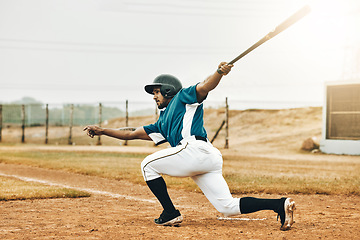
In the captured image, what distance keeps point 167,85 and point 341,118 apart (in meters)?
20.2

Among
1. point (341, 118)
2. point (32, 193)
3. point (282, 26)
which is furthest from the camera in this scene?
point (341, 118)

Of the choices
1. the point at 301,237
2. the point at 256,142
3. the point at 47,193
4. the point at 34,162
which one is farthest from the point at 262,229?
the point at 256,142

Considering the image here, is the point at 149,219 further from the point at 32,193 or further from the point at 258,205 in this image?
the point at 32,193

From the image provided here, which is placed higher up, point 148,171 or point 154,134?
point 154,134

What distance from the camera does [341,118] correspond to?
23375 mm

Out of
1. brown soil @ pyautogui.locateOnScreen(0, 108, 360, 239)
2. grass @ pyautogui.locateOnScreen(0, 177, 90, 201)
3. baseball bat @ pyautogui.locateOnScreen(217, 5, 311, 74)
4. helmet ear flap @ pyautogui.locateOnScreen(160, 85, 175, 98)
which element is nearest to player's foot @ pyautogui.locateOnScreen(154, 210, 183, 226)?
brown soil @ pyautogui.locateOnScreen(0, 108, 360, 239)

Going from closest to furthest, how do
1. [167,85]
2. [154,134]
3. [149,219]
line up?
[167,85] → [154,134] → [149,219]

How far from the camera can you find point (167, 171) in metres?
5.04

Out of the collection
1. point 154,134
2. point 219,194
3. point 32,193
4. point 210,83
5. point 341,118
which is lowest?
point 32,193

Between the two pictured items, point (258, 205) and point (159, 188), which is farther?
point (159, 188)

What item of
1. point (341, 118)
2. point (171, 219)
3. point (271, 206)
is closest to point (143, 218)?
point (171, 219)

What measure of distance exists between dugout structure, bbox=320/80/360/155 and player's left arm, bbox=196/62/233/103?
791 inches

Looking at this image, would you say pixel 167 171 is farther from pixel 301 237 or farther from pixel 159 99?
pixel 301 237

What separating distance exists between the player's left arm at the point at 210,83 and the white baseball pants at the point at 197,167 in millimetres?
533
